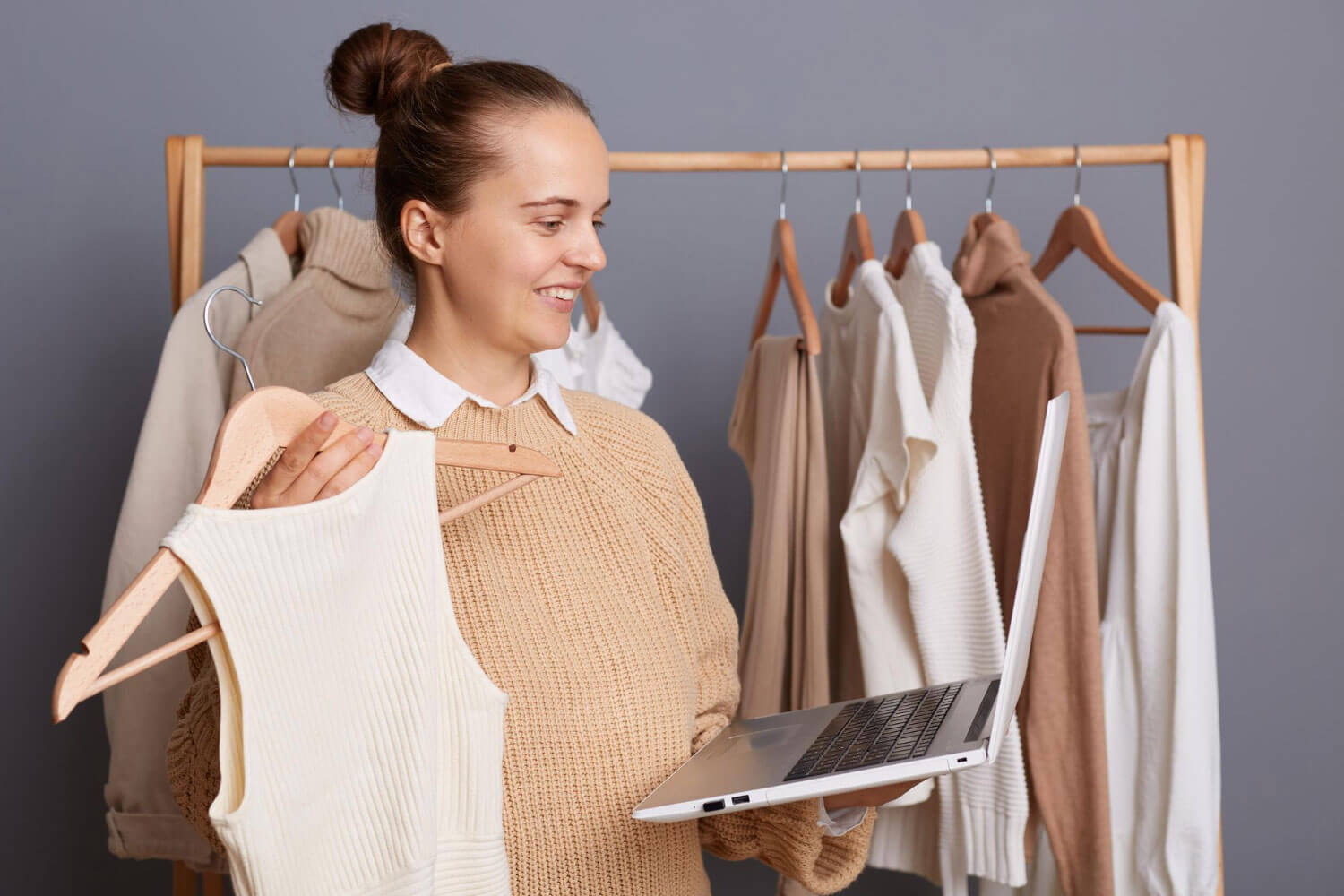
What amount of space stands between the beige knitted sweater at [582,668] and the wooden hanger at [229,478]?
0.17m

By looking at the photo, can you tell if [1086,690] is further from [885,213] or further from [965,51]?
[965,51]

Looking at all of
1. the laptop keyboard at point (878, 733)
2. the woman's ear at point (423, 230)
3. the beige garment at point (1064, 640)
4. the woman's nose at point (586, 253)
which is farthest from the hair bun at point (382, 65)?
the beige garment at point (1064, 640)

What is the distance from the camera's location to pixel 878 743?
95cm

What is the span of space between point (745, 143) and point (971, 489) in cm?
107

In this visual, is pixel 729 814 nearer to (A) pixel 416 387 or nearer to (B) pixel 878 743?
(B) pixel 878 743

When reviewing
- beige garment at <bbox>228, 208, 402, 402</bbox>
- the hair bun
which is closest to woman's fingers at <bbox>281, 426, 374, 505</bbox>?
the hair bun

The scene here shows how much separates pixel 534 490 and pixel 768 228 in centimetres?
131

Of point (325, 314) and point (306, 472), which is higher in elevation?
point (325, 314)

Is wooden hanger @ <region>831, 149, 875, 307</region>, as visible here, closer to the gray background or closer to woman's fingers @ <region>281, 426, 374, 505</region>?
the gray background

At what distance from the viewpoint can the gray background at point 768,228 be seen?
7.11 feet

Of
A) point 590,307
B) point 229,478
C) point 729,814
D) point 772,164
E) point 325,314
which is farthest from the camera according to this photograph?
point 590,307

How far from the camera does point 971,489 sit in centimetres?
149

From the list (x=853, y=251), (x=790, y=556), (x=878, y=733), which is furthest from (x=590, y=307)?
(x=878, y=733)

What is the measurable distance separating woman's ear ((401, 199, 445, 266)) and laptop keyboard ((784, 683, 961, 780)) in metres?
0.57
